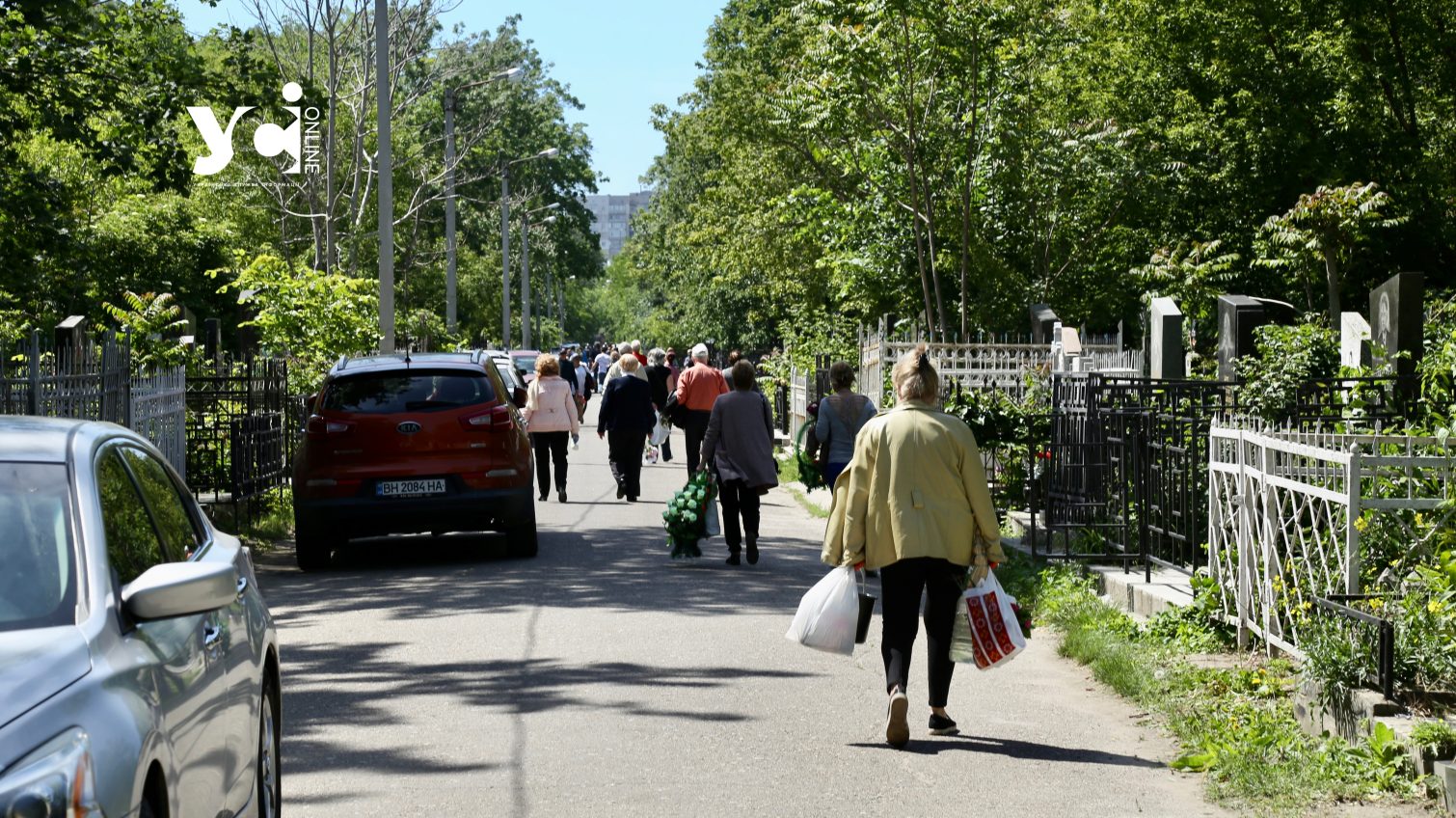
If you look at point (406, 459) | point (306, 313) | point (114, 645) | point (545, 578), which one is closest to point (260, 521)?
point (406, 459)

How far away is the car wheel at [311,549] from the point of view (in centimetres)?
1437

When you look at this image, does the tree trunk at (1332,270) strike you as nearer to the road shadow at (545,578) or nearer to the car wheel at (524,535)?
the road shadow at (545,578)

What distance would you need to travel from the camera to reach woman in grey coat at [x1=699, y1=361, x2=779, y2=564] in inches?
553

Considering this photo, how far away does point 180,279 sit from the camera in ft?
118

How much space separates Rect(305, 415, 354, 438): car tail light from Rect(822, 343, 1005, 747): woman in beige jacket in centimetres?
741

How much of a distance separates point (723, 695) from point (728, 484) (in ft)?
18.3

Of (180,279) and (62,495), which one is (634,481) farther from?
(180,279)

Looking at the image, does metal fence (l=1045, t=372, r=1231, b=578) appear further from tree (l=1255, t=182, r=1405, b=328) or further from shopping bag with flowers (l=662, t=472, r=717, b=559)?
tree (l=1255, t=182, r=1405, b=328)

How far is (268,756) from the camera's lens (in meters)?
5.73

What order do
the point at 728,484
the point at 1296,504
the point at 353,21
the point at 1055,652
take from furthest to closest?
the point at 353,21, the point at 728,484, the point at 1055,652, the point at 1296,504

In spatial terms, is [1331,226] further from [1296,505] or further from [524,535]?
[1296,505]

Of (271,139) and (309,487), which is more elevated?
(271,139)

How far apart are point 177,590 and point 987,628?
430cm

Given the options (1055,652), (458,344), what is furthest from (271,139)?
(1055,652)
